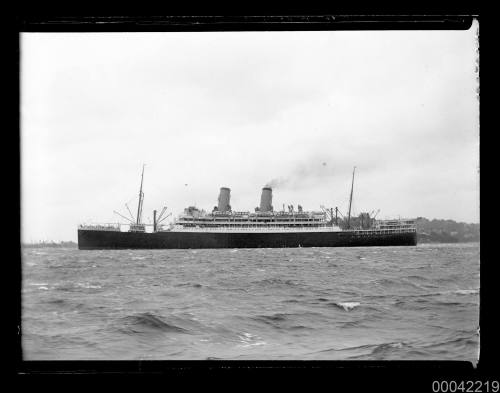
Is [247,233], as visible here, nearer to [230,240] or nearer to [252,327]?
[230,240]

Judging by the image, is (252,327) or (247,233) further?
(247,233)

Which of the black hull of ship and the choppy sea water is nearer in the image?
the choppy sea water

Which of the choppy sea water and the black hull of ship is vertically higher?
the choppy sea water

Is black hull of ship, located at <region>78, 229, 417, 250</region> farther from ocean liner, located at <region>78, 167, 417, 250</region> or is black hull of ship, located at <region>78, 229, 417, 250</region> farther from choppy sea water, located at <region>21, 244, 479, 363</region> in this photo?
choppy sea water, located at <region>21, 244, 479, 363</region>

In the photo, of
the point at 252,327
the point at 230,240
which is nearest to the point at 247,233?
the point at 230,240

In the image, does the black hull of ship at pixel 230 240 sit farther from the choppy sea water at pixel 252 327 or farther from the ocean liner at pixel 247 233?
the choppy sea water at pixel 252 327

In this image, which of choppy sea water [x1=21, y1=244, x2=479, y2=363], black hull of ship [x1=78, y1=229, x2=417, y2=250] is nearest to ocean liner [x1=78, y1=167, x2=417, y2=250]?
black hull of ship [x1=78, y1=229, x2=417, y2=250]

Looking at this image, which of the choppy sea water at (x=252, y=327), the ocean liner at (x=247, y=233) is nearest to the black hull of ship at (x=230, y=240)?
the ocean liner at (x=247, y=233)
